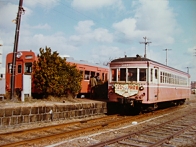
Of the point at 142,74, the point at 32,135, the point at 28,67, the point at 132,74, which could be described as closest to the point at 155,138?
the point at 32,135

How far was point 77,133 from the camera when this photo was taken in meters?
8.66

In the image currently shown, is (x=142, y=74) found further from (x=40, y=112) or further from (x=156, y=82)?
(x=40, y=112)

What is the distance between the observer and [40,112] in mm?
10508

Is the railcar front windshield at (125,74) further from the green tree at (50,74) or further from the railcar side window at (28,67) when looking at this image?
the railcar side window at (28,67)

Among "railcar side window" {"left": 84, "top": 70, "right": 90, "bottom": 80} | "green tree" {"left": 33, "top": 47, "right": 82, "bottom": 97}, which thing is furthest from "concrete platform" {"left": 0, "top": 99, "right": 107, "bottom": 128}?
"railcar side window" {"left": 84, "top": 70, "right": 90, "bottom": 80}

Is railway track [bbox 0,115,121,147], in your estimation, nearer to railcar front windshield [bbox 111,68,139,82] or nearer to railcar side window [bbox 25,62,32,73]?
railcar front windshield [bbox 111,68,139,82]

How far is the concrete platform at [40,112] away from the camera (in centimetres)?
926

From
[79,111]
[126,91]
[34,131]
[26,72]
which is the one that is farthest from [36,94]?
[34,131]

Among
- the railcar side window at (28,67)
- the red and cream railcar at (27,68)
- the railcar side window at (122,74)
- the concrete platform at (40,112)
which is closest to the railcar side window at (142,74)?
the railcar side window at (122,74)

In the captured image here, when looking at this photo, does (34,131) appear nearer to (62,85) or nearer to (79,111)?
(79,111)

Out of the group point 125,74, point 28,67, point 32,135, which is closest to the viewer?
point 32,135

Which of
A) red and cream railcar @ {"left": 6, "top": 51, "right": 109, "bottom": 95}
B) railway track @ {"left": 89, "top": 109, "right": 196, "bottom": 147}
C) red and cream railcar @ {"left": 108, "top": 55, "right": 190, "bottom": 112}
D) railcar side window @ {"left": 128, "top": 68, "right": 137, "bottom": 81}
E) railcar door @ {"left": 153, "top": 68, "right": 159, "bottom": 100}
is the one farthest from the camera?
red and cream railcar @ {"left": 6, "top": 51, "right": 109, "bottom": 95}

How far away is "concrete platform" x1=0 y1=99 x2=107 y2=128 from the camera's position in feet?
30.4

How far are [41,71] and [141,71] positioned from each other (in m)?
5.40
